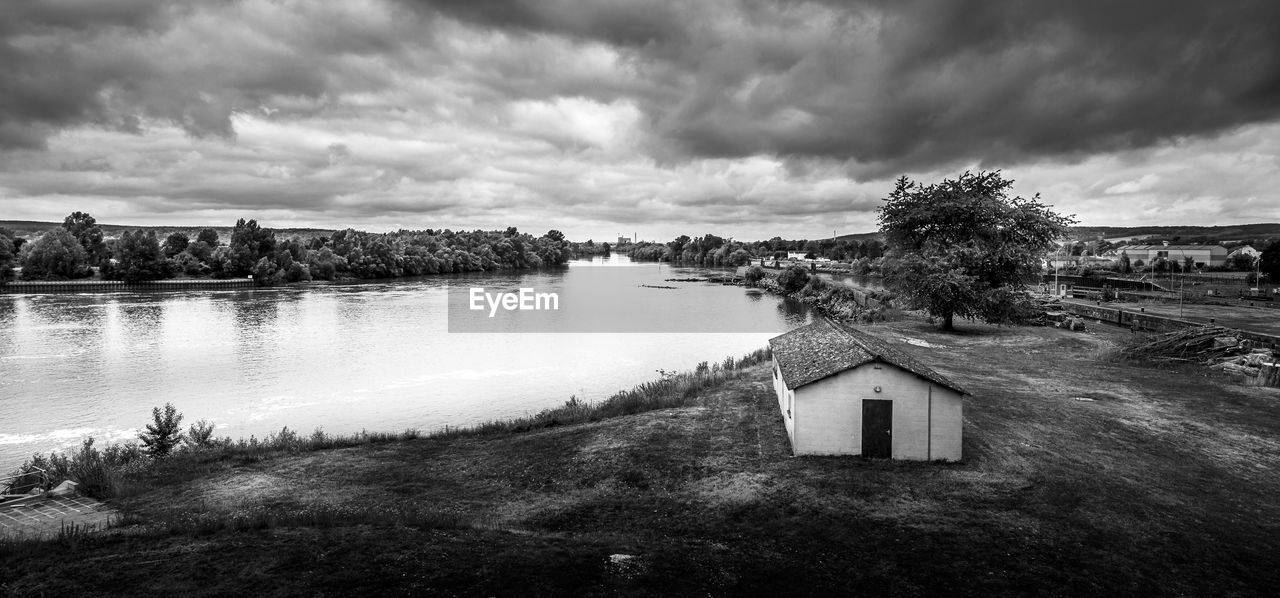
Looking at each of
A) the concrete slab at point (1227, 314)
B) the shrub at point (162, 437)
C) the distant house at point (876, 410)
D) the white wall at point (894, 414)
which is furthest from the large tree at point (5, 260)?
the concrete slab at point (1227, 314)

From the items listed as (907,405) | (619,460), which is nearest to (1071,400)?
(907,405)

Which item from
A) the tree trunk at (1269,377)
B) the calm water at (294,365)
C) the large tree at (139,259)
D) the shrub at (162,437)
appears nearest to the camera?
the shrub at (162,437)

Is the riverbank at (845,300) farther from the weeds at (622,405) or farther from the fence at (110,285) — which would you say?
the fence at (110,285)

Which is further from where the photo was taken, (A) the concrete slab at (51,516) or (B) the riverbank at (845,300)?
(B) the riverbank at (845,300)

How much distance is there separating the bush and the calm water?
3007 cm

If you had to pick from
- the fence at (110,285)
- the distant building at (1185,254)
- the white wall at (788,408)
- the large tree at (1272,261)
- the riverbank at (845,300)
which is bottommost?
the white wall at (788,408)

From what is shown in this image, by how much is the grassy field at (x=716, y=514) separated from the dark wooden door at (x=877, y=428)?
730 millimetres

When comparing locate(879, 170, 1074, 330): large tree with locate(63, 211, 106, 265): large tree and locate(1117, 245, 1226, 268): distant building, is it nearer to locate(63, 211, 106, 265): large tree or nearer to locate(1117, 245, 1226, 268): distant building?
locate(1117, 245, 1226, 268): distant building

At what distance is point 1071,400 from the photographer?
21469mm

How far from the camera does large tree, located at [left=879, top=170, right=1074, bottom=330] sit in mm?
34906

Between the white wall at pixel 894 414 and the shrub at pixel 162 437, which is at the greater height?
the white wall at pixel 894 414

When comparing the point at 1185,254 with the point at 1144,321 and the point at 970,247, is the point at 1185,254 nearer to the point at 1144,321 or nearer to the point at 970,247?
the point at 1144,321

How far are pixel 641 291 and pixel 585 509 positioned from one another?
84.4 metres

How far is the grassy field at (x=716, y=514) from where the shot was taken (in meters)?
9.19
